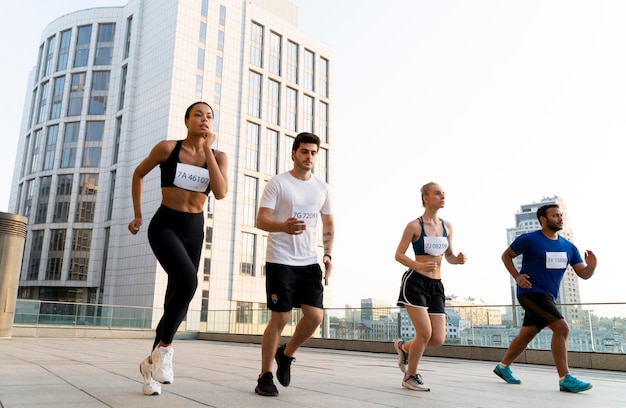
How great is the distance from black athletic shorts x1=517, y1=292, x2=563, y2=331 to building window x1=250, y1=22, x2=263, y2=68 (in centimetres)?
4549

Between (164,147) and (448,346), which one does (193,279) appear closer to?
(164,147)

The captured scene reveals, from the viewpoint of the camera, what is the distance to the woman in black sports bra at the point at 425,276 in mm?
4809

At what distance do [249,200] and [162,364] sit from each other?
138ft

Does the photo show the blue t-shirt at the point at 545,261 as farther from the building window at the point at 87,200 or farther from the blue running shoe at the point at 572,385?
the building window at the point at 87,200

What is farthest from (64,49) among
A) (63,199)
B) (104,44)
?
(63,199)

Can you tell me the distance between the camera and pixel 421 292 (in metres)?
5.00

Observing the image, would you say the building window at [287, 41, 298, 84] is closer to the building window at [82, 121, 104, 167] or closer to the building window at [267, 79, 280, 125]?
the building window at [267, 79, 280, 125]

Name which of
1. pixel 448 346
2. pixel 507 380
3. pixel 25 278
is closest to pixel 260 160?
pixel 25 278

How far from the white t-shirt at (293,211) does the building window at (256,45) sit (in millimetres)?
45719

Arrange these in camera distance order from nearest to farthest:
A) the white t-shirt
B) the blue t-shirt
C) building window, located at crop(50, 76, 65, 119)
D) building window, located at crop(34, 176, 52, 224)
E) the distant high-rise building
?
1. the white t-shirt
2. the blue t-shirt
3. the distant high-rise building
4. building window, located at crop(34, 176, 52, 224)
5. building window, located at crop(50, 76, 65, 119)

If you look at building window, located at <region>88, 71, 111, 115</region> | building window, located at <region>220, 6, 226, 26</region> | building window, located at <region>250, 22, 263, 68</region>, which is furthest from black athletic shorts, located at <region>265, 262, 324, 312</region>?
building window, located at <region>88, 71, 111, 115</region>

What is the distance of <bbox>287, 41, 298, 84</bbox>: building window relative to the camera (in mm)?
51062

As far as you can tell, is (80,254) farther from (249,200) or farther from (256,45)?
(256,45)

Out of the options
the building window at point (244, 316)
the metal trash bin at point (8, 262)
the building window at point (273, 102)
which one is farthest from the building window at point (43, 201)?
the metal trash bin at point (8, 262)
